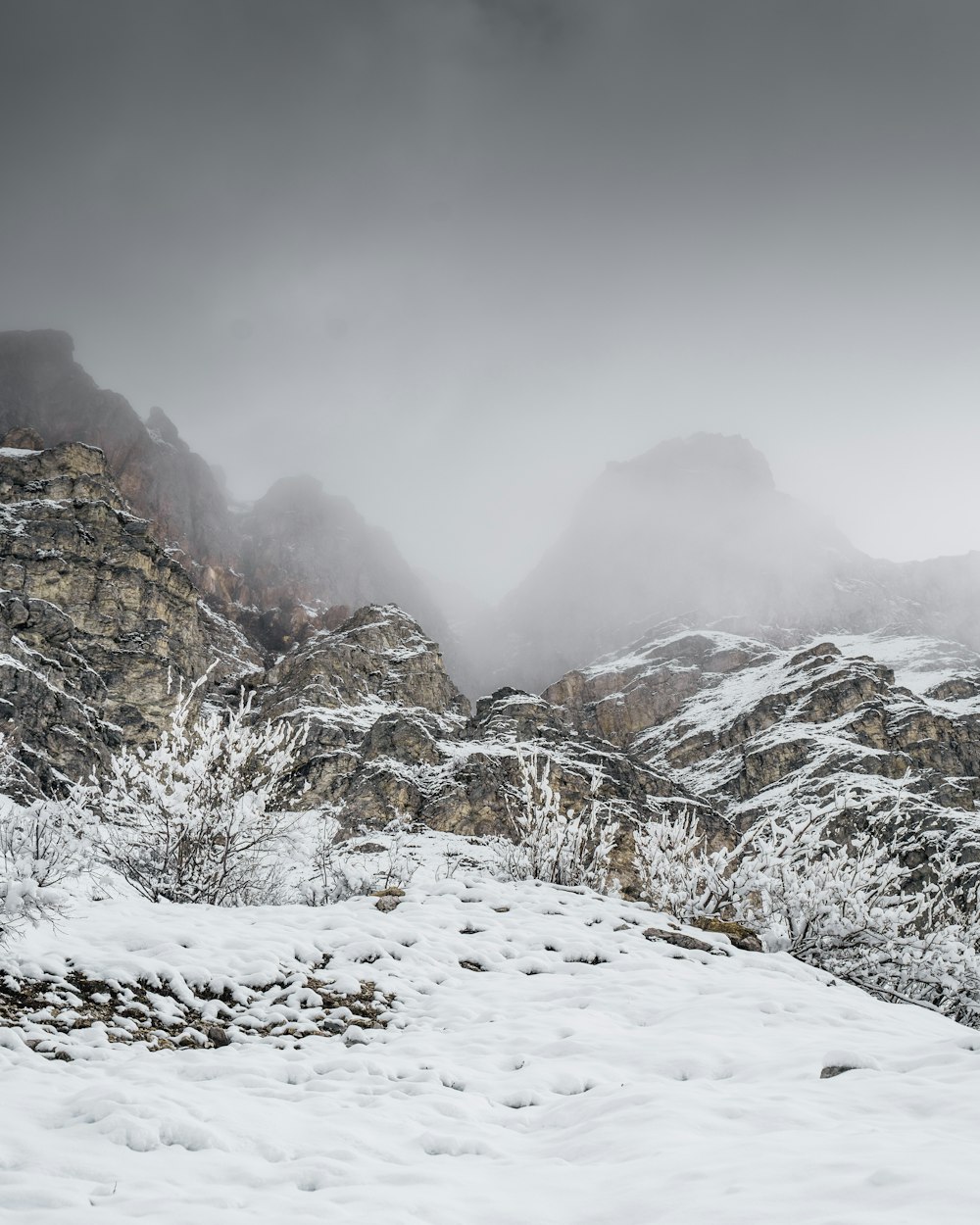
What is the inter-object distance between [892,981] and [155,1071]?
13724mm

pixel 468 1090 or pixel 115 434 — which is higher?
pixel 115 434

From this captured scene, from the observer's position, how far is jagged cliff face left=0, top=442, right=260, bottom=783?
54156 mm

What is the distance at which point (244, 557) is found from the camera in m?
148

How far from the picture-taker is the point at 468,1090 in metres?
5.93

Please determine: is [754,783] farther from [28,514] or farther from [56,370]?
[56,370]

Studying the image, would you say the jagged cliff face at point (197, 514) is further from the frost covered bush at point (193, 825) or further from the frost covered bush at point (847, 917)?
the frost covered bush at point (847, 917)

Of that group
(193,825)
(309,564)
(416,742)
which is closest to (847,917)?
(193,825)

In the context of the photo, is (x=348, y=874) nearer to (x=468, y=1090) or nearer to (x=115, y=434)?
(x=468, y=1090)

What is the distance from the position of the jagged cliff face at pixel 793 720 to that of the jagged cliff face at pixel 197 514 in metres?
55.6

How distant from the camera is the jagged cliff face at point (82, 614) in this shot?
2132 inches

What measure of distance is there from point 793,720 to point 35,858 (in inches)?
4538

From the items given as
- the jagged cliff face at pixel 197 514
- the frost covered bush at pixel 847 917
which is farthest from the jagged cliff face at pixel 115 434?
the frost covered bush at pixel 847 917

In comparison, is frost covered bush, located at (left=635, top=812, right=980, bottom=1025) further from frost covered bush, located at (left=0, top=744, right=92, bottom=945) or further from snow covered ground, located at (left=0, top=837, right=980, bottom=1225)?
frost covered bush, located at (left=0, top=744, right=92, bottom=945)

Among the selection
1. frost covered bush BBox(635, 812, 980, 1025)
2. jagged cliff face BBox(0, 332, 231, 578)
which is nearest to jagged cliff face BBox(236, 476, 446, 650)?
jagged cliff face BBox(0, 332, 231, 578)
